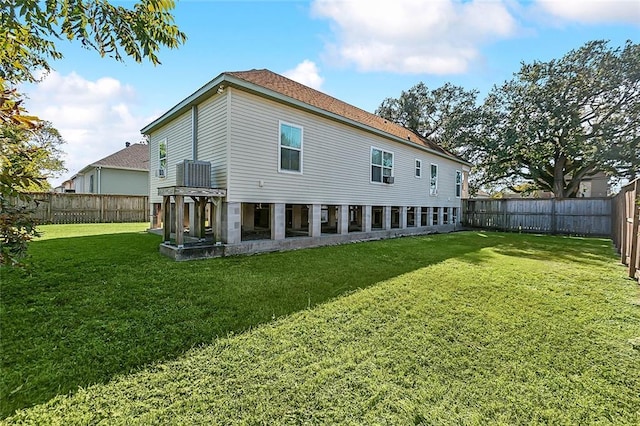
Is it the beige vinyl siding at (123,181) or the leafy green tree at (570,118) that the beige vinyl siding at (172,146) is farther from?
the leafy green tree at (570,118)

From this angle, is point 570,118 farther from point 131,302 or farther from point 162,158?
point 131,302

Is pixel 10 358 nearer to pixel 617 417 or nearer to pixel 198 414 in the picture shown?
pixel 198 414

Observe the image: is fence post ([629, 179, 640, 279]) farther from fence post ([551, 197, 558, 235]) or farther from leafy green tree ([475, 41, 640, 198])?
leafy green tree ([475, 41, 640, 198])

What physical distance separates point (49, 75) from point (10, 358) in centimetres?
778

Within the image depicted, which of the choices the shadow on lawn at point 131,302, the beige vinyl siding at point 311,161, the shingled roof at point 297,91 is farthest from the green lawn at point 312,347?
the shingled roof at point 297,91

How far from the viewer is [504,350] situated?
115 inches

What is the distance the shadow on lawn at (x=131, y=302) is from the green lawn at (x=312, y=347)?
22 mm

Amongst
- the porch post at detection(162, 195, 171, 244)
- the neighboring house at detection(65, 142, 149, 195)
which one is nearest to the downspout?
the porch post at detection(162, 195, 171, 244)

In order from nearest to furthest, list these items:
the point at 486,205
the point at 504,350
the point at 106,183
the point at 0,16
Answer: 1. the point at 504,350
2. the point at 0,16
3. the point at 486,205
4. the point at 106,183

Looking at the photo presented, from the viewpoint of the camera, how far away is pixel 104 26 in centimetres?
372

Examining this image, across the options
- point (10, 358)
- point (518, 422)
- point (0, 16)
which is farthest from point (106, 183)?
point (518, 422)

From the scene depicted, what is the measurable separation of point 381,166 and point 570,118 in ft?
41.3

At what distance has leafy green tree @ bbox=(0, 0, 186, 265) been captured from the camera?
2.67m

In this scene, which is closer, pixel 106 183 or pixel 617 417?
pixel 617 417
